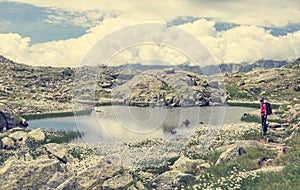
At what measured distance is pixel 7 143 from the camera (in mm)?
63281

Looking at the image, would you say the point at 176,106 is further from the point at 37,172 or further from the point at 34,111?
the point at 37,172

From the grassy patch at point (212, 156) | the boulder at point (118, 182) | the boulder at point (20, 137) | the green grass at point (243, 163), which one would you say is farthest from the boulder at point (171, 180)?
the boulder at point (20, 137)

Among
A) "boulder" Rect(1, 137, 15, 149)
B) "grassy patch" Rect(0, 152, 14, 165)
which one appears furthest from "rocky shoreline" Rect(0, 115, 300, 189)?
"boulder" Rect(1, 137, 15, 149)

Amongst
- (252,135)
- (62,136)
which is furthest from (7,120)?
(252,135)

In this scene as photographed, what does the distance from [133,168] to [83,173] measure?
6.95 m

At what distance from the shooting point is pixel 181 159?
49156 mm

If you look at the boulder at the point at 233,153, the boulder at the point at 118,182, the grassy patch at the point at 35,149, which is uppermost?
the boulder at the point at 233,153

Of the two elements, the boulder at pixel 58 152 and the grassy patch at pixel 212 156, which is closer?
the grassy patch at pixel 212 156

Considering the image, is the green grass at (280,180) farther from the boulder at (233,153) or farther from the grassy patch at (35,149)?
the grassy patch at (35,149)

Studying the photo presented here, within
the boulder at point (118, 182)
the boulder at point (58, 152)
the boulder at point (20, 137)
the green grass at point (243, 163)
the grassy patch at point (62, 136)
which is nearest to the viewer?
the boulder at point (118, 182)

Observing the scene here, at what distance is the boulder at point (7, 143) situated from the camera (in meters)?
62.8

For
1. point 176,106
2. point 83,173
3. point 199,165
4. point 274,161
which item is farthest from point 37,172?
point 176,106

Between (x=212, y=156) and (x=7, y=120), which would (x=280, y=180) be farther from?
(x=7, y=120)

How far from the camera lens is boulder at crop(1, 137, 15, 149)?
6278cm
